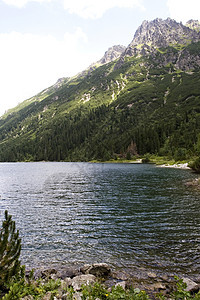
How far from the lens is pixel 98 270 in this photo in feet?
43.5

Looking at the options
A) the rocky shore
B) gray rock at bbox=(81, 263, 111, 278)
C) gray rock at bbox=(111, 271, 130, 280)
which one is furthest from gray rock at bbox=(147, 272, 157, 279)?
gray rock at bbox=(81, 263, 111, 278)

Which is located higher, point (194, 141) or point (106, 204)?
point (194, 141)

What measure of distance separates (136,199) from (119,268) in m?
22.8

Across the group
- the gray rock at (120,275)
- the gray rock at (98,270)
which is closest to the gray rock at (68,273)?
the gray rock at (98,270)

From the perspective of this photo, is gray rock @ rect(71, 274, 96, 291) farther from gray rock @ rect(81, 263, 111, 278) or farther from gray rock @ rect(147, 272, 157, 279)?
gray rock @ rect(147, 272, 157, 279)

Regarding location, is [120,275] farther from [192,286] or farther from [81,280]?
[192,286]

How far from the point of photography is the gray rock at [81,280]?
36.9 feet

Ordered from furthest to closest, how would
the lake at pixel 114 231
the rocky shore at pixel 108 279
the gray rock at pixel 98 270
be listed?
1. the lake at pixel 114 231
2. the gray rock at pixel 98 270
3. the rocky shore at pixel 108 279

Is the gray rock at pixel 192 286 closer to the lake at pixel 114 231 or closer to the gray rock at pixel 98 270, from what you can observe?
the lake at pixel 114 231

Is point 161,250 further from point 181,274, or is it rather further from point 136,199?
point 136,199

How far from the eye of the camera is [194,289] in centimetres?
1080

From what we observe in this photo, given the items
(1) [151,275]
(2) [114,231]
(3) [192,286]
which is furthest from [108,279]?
(2) [114,231]

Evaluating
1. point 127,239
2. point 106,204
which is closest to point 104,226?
point 127,239

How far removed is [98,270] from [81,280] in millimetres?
1692
